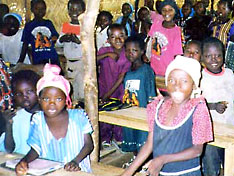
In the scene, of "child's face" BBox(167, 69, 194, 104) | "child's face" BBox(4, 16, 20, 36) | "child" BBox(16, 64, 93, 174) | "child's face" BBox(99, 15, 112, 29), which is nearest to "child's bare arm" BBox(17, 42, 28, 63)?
"child's face" BBox(4, 16, 20, 36)

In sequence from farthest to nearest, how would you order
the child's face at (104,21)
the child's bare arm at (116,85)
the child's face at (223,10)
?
the child's face at (104,21), the child's face at (223,10), the child's bare arm at (116,85)

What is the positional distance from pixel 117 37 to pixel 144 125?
1452 millimetres

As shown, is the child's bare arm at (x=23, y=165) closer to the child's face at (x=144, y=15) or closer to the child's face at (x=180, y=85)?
the child's face at (x=180, y=85)

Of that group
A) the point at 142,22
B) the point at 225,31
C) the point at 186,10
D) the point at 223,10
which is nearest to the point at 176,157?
the point at 225,31

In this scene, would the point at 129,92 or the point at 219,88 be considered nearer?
the point at 219,88

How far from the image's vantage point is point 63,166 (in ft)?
8.56

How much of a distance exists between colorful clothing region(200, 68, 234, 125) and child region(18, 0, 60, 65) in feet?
9.25

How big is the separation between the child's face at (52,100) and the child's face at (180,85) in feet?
2.67

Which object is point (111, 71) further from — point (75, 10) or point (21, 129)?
point (21, 129)

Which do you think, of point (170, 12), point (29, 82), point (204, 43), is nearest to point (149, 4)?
point (170, 12)

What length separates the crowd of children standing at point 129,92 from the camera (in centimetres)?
260

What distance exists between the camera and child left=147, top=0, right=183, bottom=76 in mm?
4969

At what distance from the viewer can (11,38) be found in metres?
5.96

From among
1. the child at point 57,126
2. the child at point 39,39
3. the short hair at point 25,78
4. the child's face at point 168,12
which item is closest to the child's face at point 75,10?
the child at point 39,39
